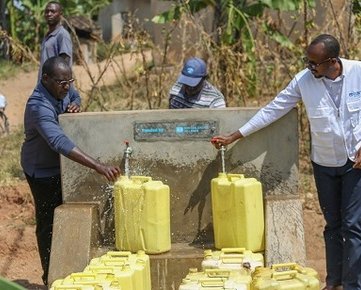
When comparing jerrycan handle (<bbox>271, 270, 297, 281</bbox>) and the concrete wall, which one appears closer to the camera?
jerrycan handle (<bbox>271, 270, 297, 281</bbox>)

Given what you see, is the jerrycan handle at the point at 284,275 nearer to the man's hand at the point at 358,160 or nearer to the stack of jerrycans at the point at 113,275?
the stack of jerrycans at the point at 113,275

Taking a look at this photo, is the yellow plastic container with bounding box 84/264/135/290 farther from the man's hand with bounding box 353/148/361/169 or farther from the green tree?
the green tree

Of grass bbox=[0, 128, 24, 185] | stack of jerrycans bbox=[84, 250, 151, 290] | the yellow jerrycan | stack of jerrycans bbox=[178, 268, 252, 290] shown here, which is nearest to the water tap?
the yellow jerrycan

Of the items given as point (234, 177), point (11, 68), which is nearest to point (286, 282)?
point (234, 177)

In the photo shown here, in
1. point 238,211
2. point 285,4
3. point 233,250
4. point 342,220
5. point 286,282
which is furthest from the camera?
point 285,4

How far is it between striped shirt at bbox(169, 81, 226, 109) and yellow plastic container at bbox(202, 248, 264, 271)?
1482 mm

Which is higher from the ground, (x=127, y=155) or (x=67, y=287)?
(x=127, y=155)

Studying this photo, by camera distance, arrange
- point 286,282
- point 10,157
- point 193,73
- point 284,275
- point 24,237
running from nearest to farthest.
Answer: point 286,282
point 284,275
point 193,73
point 24,237
point 10,157

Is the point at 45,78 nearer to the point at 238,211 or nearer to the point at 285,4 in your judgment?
the point at 238,211

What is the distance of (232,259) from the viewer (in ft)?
18.8

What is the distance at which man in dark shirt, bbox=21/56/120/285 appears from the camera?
6328mm

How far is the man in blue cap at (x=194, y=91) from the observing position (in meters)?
7.03

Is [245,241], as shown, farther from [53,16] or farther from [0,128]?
[0,128]

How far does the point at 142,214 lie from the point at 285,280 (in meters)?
1.61
